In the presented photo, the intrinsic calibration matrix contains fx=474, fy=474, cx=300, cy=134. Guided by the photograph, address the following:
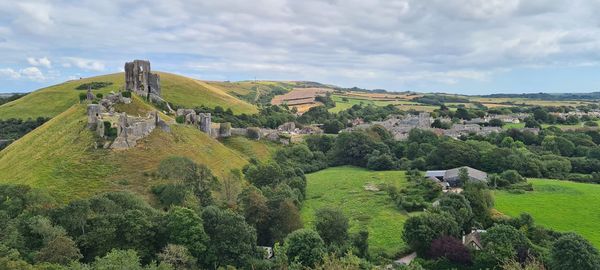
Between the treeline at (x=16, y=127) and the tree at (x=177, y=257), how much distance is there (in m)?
70.7

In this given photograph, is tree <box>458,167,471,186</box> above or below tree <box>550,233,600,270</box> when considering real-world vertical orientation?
below

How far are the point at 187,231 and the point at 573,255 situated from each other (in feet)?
98.8

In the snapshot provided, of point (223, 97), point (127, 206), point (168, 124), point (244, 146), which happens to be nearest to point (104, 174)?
point (127, 206)

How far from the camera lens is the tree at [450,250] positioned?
41375 mm

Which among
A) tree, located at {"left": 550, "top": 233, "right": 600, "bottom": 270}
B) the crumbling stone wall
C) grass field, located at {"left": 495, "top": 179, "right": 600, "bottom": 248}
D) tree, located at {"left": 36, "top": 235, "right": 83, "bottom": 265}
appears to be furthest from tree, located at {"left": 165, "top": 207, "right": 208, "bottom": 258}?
grass field, located at {"left": 495, "top": 179, "right": 600, "bottom": 248}

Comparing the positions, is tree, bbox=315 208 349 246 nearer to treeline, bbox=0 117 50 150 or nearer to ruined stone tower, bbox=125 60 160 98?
ruined stone tower, bbox=125 60 160 98

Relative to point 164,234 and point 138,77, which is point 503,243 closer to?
A: point 164,234

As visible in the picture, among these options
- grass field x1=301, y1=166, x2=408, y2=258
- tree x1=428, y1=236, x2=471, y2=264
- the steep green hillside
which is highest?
the steep green hillside

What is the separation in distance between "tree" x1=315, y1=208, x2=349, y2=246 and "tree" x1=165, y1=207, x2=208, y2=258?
11403 millimetres

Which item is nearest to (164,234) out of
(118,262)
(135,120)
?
(118,262)

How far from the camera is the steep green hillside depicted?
4738 centimetres

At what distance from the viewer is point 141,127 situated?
5850 centimetres

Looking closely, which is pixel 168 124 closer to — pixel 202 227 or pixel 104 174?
pixel 104 174

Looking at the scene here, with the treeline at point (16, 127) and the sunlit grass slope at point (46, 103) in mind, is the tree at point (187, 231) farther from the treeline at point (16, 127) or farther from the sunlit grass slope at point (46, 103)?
the sunlit grass slope at point (46, 103)
